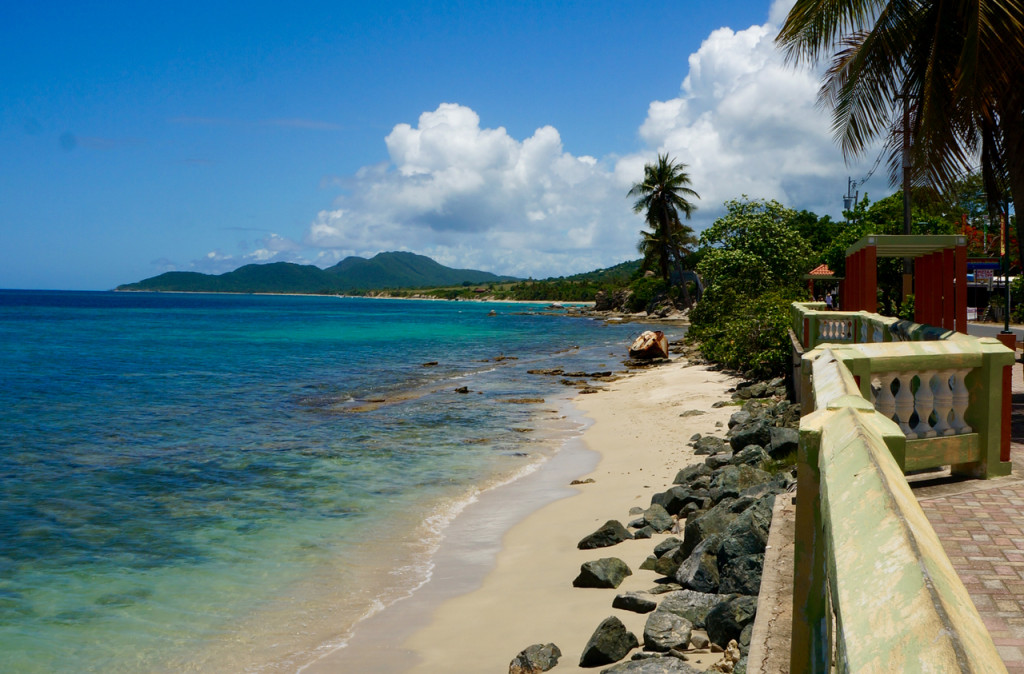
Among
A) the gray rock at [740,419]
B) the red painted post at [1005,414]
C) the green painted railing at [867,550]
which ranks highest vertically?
the green painted railing at [867,550]

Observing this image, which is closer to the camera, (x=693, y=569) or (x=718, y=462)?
(x=693, y=569)

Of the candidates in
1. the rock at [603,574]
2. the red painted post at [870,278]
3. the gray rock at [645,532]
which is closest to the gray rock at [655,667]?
the rock at [603,574]

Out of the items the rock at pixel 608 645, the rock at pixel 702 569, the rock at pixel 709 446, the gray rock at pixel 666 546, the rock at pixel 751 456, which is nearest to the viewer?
the rock at pixel 608 645

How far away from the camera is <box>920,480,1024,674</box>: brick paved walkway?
425cm

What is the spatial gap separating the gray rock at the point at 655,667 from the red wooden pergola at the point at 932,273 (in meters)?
7.91

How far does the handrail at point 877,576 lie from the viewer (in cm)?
125

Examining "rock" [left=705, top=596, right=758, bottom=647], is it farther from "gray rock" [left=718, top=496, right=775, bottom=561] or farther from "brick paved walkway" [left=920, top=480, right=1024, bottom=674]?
"brick paved walkway" [left=920, top=480, right=1024, bottom=674]

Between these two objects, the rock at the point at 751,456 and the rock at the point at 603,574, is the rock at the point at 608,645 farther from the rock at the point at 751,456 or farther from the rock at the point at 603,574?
the rock at the point at 751,456

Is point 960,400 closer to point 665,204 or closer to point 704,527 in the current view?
point 704,527

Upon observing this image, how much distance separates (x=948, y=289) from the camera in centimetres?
1234

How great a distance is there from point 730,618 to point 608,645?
1.15 metres

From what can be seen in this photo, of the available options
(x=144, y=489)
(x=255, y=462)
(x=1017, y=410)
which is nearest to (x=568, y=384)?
(x=255, y=462)

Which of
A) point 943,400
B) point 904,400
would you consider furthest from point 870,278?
point 904,400

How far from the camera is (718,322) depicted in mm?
37781
